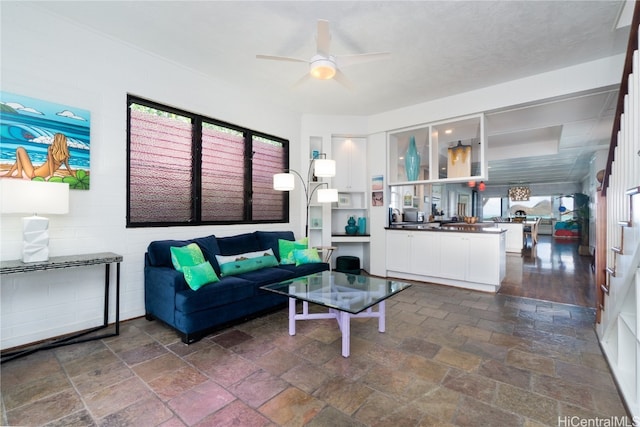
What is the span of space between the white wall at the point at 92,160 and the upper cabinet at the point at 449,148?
3.43m

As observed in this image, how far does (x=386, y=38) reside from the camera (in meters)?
2.97

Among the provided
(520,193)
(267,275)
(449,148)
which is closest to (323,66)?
(267,275)

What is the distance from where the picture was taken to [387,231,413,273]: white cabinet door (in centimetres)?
495

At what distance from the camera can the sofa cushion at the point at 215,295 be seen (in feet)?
8.29

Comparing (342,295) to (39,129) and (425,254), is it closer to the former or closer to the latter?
(425,254)

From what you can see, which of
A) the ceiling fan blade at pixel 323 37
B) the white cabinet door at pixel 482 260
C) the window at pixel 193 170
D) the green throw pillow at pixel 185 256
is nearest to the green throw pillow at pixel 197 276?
the green throw pillow at pixel 185 256

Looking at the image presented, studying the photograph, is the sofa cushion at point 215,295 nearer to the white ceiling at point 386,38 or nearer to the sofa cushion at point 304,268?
the sofa cushion at point 304,268

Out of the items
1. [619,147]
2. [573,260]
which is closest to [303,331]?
[619,147]

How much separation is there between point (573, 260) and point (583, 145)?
2724 mm

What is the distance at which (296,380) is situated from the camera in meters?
1.99

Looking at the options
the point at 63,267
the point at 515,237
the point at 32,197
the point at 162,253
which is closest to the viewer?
the point at 32,197

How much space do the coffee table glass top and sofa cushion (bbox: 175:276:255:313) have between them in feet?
1.04

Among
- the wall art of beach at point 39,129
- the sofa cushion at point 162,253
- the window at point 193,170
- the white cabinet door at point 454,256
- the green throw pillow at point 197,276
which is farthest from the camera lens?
the white cabinet door at point 454,256

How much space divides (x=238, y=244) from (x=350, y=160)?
9.07ft
